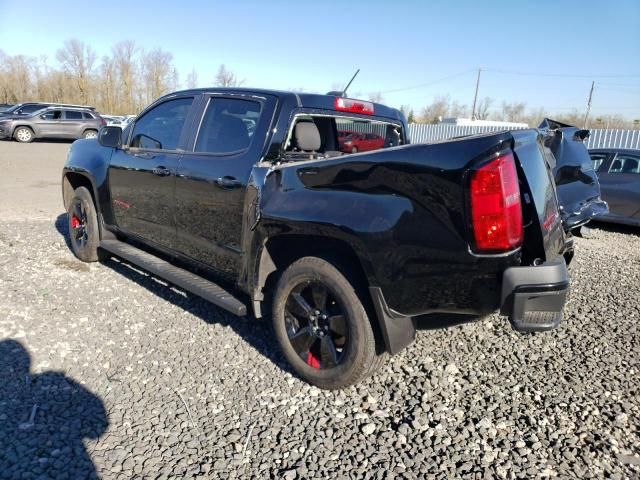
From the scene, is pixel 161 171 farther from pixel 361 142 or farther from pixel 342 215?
pixel 342 215

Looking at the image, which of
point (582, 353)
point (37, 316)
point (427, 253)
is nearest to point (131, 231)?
point (37, 316)

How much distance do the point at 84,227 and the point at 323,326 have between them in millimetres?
3619

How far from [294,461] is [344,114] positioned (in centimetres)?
255

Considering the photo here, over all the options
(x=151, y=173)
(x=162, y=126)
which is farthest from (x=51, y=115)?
(x=151, y=173)

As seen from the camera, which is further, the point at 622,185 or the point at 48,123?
the point at 48,123

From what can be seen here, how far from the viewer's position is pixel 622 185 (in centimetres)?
787

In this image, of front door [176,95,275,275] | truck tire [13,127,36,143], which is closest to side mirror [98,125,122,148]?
front door [176,95,275,275]

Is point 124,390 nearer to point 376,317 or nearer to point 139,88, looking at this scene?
point 376,317

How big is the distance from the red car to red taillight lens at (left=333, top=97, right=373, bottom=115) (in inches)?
10.0

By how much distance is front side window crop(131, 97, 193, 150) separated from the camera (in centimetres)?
391

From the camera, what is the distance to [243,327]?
150 inches

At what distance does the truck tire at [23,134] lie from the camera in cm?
2280

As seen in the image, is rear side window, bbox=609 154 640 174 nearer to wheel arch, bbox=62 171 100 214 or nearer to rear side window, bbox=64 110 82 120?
wheel arch, bbox=62 171 100 214

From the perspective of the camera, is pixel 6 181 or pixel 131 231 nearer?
pixel 131 231
